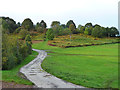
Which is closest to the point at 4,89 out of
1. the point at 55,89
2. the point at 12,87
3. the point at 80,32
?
the point at 12,87

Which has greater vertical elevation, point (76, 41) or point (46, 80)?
point (76, 41)

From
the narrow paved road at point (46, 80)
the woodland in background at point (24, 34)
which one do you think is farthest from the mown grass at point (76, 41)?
the narrow paved road at point (46, 80)

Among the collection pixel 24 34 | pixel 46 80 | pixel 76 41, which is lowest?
pixel 46 80

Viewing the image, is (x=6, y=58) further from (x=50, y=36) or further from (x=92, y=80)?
(x=50, y=36)

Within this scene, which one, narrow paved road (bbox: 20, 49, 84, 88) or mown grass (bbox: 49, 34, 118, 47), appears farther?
mown grass (bbox: 49, 34, 118, 47)

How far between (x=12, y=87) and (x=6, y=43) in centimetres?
1400

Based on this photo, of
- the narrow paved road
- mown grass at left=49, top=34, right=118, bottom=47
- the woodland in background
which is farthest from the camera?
mown grass at left=49, top=34, right=118, bottom=47

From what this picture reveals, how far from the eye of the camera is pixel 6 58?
25.8 meters

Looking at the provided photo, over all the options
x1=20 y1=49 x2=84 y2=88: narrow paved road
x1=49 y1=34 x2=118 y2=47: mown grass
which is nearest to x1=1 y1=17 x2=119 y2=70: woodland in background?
x1=20 y1=49 x2=84 y2=88: narrow paved road

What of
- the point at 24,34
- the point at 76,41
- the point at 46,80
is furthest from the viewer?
the point at 76,41

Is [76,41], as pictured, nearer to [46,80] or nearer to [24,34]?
[24,34]

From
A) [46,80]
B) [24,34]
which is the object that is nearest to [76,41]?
[24,34]

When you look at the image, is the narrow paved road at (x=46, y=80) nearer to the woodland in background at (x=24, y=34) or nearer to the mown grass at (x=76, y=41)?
the woodland in background at (x=24, y=34)

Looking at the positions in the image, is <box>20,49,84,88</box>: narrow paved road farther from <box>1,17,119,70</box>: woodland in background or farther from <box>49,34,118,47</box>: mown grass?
<box>49,34,118,47</box>: mown grass
